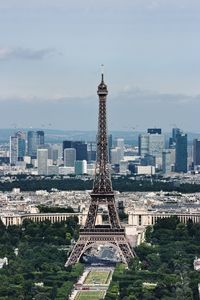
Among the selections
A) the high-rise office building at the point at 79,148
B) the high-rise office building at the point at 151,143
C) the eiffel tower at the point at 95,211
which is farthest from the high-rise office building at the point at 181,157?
the eiffel tower at the point at 95,211

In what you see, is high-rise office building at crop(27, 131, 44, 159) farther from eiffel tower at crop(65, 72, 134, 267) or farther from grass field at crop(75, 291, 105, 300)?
grass field at crop(75, 291, 105, 300)

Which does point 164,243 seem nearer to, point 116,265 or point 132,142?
point 116,265

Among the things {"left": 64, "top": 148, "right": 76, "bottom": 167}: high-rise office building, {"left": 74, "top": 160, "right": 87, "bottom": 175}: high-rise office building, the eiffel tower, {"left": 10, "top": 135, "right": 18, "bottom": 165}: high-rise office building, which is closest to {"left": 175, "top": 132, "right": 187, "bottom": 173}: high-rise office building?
{"left": 74, "top": 160, "right": 87, "bottom": 175}: high-rise office building

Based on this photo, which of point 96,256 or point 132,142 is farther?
point 132,142

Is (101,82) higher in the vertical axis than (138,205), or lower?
higher

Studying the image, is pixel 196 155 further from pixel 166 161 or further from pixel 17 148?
pixel 17 148

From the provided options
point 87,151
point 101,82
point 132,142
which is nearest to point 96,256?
point 101,82
